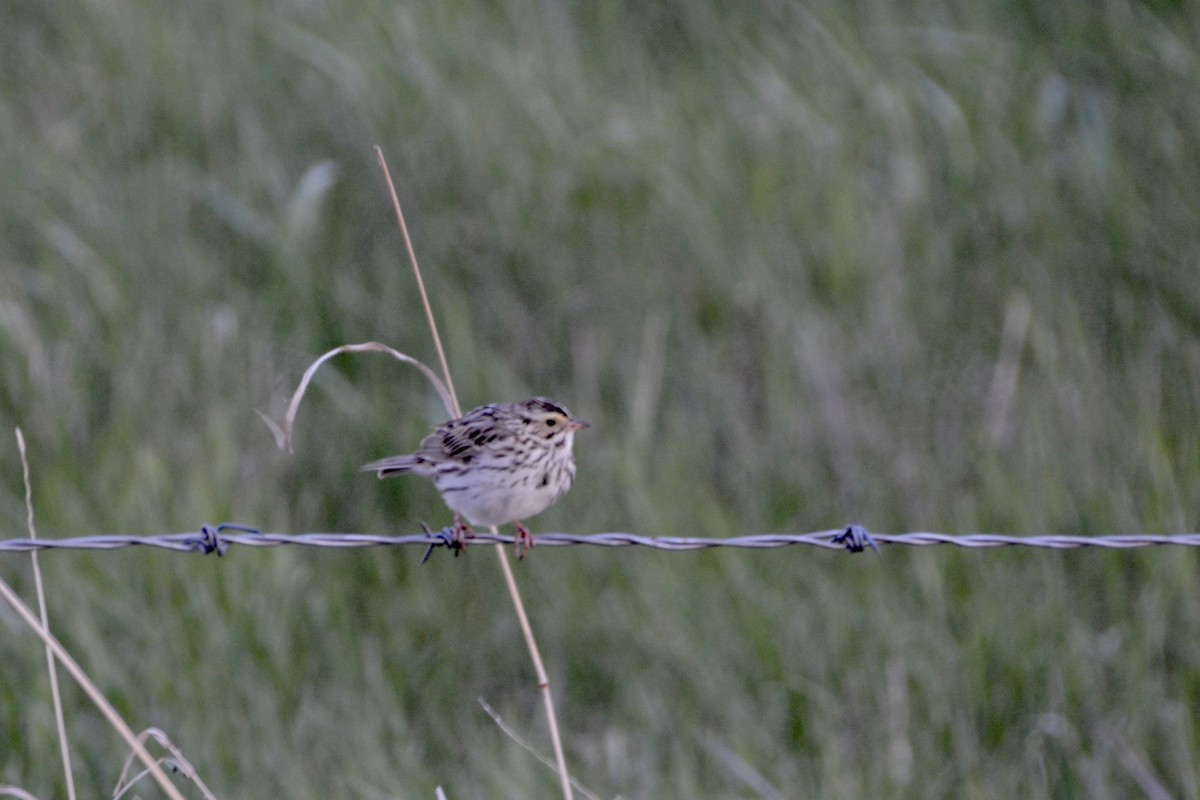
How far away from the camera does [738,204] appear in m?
7.93

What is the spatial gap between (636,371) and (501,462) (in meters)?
2.11

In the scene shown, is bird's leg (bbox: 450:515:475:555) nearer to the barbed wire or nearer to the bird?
the bird

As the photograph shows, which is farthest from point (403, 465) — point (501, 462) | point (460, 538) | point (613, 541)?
point (613, 541)

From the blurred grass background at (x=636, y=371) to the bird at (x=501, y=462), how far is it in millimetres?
883

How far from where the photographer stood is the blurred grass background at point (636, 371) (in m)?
5.76

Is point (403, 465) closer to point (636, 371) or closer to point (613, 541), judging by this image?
point (613, 541)

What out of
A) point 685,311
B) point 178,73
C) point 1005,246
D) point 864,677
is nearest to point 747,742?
point 864,677

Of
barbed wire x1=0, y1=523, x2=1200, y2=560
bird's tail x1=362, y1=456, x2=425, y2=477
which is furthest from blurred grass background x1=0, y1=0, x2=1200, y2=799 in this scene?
barbed wire x1=0, y1=523, x2=1200, y2=560

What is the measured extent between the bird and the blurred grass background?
0.88 meters

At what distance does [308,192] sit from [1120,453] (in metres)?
3.84

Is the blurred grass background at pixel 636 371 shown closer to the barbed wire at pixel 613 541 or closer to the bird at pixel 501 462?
the bird at pixel 501 462

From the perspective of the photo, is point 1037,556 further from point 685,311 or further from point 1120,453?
point 685,311

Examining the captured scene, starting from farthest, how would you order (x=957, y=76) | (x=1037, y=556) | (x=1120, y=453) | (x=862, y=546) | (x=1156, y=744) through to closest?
1. (x=957, y=76)
2. (x=1120, y=453)
3. (x=1037, y=556)
4. (x=1156, y=744)
5. (x=862, y=546)

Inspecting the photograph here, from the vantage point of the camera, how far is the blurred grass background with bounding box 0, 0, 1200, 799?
18.9 feet
